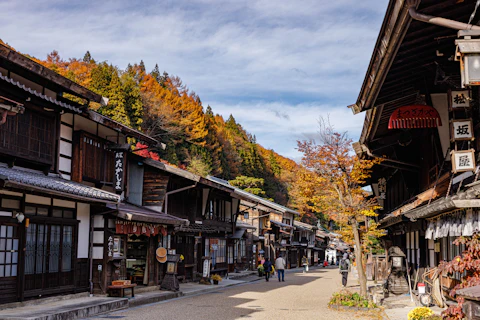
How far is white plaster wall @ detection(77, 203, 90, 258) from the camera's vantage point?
1831 centimetres

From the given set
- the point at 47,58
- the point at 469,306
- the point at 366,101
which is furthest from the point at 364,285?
the point at 47,58

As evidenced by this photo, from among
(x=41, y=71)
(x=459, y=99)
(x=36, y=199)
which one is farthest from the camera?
Result: (x=41, y=71)

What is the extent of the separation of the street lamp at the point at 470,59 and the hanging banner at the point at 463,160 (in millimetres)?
3374

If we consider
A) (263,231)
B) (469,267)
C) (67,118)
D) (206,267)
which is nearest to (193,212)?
(206,267)

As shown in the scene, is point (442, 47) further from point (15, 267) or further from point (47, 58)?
point (47, 58)

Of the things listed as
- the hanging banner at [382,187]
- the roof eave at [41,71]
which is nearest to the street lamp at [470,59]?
the roof eave at [41,71]

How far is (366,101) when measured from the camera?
40.5 ft

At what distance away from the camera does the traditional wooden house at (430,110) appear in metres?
9.09

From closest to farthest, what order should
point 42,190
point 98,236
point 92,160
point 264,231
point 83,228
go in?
point 42,190
point 83,228
point 98,236
point 92,160
point 264,231

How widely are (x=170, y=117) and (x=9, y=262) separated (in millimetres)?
45723

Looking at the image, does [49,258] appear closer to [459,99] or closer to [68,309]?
[68,309]

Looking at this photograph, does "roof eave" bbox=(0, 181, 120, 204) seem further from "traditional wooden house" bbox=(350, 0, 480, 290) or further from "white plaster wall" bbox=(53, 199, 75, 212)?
"traditional wooden house" bbox=(350, 0, 480, 290)

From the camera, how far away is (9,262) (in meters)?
14.8

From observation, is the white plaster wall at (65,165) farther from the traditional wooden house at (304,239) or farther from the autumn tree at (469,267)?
the traditional wooden house at (304,239)
